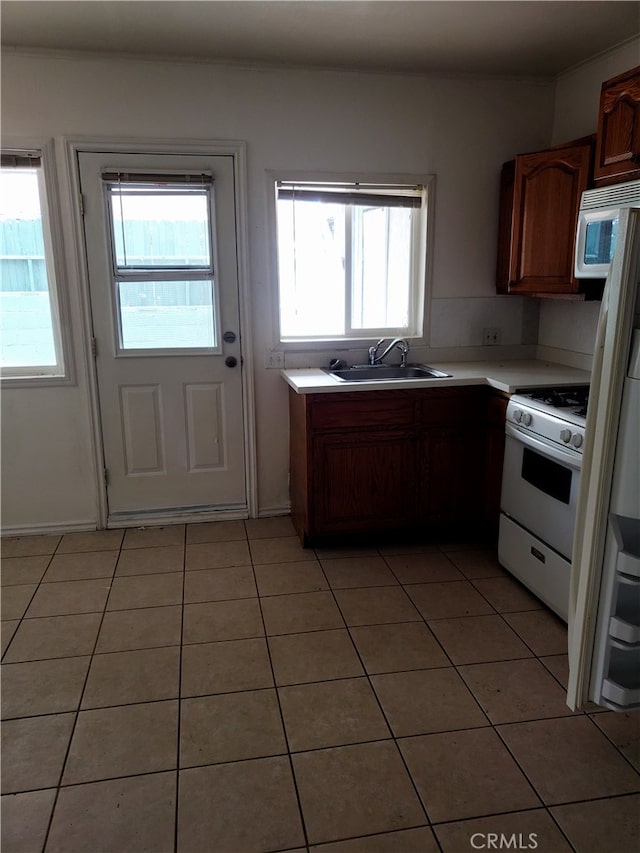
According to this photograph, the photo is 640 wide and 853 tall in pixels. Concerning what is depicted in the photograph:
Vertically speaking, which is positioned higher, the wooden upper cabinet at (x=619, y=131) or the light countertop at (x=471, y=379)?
the wooden upper cabinet at (x=619, y=131)

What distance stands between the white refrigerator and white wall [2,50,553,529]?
2.06m

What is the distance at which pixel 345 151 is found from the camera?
3.42 metres

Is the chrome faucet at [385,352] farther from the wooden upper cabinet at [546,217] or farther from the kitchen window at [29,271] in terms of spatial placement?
the kitchen window at [29,271]

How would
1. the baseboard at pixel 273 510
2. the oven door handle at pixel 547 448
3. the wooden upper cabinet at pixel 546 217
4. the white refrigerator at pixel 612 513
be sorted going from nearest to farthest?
the white refrigerator at pixel 612 513 → the oven door handle at pixel 547 448 → the wooden upper cabinet at pixel 546 217 → the baseboard at pixel 273 510

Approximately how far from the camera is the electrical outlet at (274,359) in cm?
355

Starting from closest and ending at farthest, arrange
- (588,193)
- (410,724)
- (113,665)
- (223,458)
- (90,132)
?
(410,724)
(113,665)
(588,193)
(90,132)
(223,458)

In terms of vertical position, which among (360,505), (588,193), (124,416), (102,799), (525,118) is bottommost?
(102,799)

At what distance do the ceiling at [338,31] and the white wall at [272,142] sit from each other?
0.39ft

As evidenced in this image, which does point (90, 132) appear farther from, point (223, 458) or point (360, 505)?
point (360, 505)

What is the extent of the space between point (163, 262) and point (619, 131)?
89.2 inches

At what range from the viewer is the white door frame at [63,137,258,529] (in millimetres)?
3172

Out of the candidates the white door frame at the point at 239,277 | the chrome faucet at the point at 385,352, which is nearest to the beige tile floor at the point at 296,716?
the white door frame at the point at 239,277

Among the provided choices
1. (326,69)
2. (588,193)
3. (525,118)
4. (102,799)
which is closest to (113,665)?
(102,799)

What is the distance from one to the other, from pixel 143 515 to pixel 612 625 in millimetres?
2643
